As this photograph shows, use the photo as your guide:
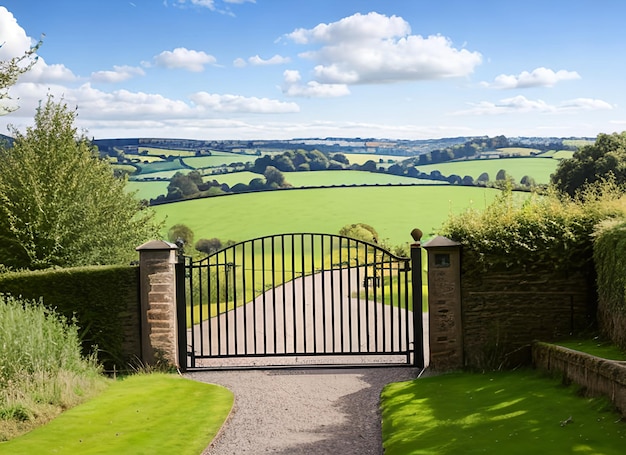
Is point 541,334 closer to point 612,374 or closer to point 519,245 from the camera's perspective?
point 519,245

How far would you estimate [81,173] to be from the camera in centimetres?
1788

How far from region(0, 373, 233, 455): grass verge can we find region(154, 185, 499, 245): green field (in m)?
21.8

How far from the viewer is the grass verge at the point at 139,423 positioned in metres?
7.88

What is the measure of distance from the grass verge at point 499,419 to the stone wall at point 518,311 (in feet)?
2.74

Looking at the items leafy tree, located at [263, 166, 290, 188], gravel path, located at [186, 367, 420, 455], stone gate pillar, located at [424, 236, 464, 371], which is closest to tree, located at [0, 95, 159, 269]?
gravel path, located at [186, 367, 420, 455]

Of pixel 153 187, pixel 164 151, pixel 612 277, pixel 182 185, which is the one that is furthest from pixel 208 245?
pixel 612 277

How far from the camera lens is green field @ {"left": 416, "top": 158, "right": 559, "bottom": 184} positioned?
38812 mm

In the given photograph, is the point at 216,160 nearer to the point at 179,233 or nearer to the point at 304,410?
the point at 179,233

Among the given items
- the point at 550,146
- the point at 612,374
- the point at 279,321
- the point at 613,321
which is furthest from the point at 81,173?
the point at 550,146

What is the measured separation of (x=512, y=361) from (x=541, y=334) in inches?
23.5

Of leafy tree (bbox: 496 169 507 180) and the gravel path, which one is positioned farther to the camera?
leafy tree (bbox: 496 169 507 180)

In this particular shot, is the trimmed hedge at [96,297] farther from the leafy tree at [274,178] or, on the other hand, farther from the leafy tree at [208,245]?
the leafy tree at [274,178]

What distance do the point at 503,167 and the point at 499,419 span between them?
33991mm

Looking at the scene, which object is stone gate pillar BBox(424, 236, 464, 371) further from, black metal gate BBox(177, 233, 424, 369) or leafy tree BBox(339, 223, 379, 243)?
leafy tree BBox(339, 223, 379, 243)
